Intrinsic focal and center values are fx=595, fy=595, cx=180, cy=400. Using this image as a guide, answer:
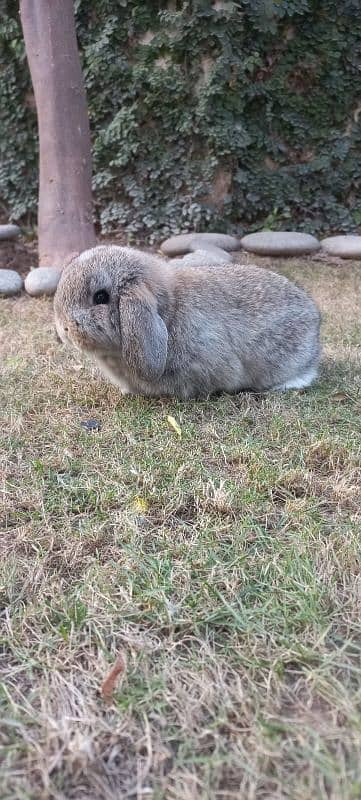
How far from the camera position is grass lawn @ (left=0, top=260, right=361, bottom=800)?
1118 mm

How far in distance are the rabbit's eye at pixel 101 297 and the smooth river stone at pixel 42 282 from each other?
2756mm

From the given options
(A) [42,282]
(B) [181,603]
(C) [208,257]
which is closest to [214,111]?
(C) [208,257]

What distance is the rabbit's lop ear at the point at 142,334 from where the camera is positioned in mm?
2471

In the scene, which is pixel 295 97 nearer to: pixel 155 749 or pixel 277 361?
pixel 277 361

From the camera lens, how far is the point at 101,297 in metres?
2.55

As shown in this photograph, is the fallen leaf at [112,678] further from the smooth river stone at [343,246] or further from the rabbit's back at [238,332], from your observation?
the smooth river stone at [343,246]

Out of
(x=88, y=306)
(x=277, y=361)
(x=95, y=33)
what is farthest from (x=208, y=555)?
(x=95, y=33)

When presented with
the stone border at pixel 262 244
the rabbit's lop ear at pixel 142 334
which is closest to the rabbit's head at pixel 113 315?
the rabbit's lop ear at pixel 142 334

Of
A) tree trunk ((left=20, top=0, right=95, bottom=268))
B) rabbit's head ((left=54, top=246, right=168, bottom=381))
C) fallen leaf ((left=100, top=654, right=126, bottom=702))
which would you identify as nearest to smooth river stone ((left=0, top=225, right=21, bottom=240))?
tree trunk ((left=20, top=0, right=95, bottom=268))

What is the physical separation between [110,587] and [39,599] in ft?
0.60

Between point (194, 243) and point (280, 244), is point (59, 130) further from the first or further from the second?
point (280, 244)

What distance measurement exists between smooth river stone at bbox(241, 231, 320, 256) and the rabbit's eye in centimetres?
472

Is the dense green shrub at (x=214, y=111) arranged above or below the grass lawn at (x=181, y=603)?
above

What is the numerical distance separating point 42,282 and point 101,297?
2.85 m
